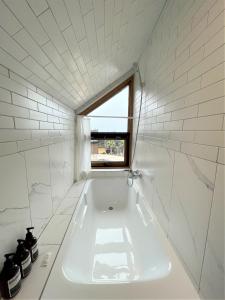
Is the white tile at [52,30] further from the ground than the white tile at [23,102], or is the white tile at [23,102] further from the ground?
the white tile at [52,30]

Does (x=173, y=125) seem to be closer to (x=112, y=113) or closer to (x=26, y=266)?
(x=26, y=266)

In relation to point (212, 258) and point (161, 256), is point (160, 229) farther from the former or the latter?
point (212, 258)

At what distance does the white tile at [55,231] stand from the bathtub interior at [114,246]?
0.08 metres

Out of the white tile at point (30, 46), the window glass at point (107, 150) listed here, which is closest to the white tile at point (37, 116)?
the white tile at point (30, 46)

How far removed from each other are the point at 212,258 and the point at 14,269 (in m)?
0.92

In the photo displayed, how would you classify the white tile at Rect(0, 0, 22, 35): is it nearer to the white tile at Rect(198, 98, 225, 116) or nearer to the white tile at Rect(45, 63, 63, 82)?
the white tile at Rect(45, 63, 63, 82)

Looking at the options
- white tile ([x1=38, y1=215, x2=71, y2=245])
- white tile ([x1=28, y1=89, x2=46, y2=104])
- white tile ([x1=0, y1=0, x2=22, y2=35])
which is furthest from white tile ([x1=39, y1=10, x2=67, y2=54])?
white tile ([x1=38, y1=215, x2=71, y2=245])

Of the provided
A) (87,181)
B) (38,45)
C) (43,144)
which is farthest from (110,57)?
(87,181)

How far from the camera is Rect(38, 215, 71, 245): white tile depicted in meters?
1.16

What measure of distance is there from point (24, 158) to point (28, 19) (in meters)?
0.71

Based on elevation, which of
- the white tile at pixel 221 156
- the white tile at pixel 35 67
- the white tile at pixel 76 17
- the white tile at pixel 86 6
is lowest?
the white tile at pixel 221 156

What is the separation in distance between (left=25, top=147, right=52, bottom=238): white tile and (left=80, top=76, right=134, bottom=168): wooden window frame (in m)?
1.61

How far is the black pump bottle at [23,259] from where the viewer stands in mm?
815

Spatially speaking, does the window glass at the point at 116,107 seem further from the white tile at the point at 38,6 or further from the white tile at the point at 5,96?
the white tile at the point at 38,6
